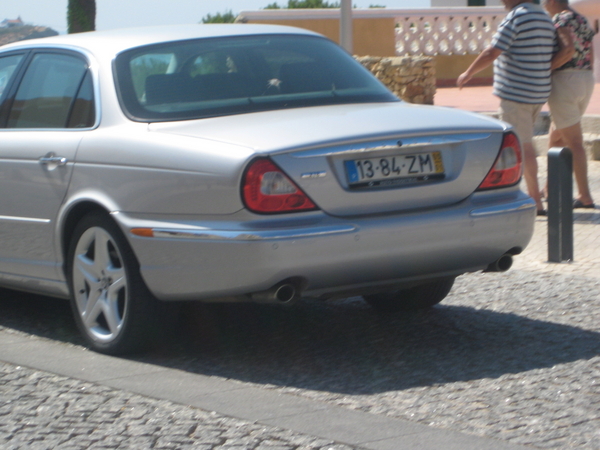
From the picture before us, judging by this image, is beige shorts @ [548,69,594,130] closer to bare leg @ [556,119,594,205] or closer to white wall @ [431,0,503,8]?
bare leg @ [556,119,594,205]

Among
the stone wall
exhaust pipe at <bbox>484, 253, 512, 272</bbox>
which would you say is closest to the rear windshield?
exhaust pipe at <bbox>484, 253, 512, 272</bbox>

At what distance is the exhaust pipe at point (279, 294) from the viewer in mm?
4523

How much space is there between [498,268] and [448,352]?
0.45 metres

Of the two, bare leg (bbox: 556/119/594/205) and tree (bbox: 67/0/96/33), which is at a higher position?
bare leg (bbox: 556/119/594/205)

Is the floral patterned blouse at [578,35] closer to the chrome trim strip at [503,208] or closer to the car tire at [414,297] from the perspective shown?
the car tire at [414,297]

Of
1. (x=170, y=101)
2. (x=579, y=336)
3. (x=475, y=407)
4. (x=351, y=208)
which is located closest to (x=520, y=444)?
(x=475, y=407)

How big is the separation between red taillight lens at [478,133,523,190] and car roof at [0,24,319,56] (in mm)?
1477

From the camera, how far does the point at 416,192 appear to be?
4.72m

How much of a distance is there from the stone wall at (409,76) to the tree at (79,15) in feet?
24.2

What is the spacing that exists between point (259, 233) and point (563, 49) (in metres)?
5.06

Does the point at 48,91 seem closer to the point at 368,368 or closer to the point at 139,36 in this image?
the point at 139,36

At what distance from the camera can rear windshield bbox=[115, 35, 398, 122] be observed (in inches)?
200

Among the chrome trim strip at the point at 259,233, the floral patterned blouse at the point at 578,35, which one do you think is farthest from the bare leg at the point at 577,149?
the chrome trim strip at the point at 259,233

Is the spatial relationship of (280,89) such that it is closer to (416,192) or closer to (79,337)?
(416,192)
